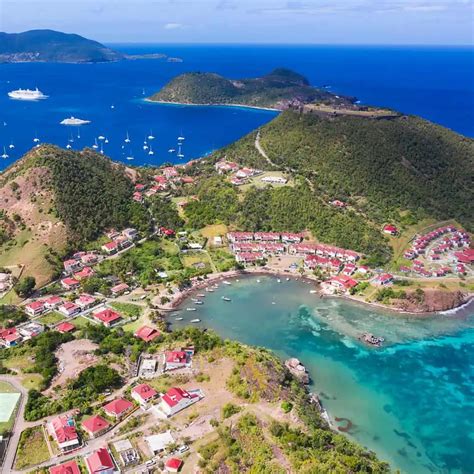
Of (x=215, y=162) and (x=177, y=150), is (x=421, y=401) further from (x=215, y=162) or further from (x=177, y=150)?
(x=177, y=150)

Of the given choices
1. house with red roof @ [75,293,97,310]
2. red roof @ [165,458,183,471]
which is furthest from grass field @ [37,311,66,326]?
red roof @ [165,458,183,471]

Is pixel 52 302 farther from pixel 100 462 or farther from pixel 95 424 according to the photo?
pixel 100 462

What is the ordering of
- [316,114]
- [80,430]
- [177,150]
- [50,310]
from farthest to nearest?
[177,150] → [316,114] → [50,310] → [80,430]

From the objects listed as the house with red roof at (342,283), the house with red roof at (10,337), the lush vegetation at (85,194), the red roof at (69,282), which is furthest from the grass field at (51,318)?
the house with red roof at (342,283)

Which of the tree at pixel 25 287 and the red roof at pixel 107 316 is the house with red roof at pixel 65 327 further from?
the tree at pixel 25 287

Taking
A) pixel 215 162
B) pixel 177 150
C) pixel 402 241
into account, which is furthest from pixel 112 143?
pixel 402 241

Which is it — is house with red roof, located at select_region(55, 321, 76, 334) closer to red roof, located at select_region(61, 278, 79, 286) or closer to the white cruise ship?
red roof, located at select_region(61, 278, 79, 286)
